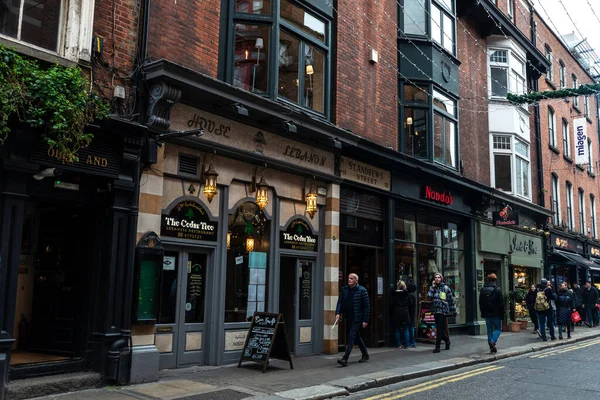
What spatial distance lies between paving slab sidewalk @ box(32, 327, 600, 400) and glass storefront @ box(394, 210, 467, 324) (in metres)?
2.86

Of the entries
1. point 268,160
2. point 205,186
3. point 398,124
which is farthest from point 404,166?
point 205,186

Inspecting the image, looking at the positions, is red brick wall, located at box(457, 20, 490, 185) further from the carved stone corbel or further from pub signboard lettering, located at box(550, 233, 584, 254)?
the carved stone corbel

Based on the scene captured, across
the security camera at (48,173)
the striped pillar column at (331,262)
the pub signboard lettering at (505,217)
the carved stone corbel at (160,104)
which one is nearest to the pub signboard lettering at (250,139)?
the carved stone corbel at (160,104)

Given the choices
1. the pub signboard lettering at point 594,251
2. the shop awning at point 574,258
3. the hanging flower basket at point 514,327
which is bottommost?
the hanging flower basket at point 514,327

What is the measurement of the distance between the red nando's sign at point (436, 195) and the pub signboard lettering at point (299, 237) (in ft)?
16.2

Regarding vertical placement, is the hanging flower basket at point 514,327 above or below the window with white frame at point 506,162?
below

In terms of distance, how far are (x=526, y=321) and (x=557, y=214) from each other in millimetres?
7899

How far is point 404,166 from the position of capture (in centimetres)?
1505

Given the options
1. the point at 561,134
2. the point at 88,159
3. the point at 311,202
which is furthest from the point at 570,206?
the point at 88,159

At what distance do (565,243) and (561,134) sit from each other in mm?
5581

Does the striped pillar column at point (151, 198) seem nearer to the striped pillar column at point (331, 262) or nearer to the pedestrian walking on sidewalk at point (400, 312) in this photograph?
the striped pillar column at point (331, 262)

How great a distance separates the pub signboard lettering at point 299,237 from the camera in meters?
11.8

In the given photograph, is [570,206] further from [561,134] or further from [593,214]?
[593,214]

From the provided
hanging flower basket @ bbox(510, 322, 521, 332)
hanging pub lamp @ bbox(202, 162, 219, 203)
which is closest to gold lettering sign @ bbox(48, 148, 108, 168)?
hanging pub lamp @ bbox(202, 162, 219, 203)
